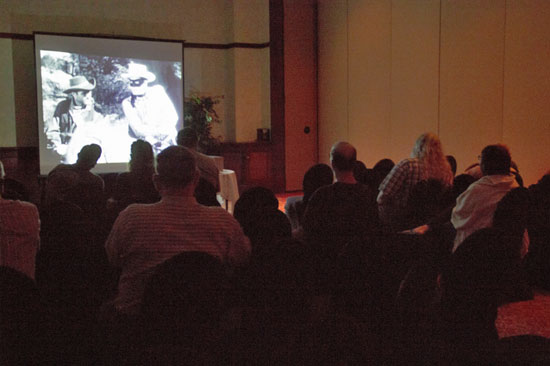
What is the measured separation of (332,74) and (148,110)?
3.73 m

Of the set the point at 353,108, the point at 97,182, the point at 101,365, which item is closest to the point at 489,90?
the point at 353,108

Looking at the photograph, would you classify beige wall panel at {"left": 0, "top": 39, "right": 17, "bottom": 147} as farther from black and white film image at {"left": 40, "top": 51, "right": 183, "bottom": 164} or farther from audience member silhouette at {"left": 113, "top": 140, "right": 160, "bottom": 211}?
audience member silhouette at {"left": 113, "top": 140, "right": 160, "bottom": 211}

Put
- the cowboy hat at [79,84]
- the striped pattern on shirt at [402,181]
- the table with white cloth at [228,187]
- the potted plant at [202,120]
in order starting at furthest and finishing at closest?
the potted plant at [202,120]
the cowboy hat at [79,84]
the table with white cloth at [228,187]
the striped pattern on shirt at [402,181]

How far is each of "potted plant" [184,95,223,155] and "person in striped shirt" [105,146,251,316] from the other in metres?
7.97

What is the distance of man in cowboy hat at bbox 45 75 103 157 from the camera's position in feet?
31.2

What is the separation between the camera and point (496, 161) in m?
3.87

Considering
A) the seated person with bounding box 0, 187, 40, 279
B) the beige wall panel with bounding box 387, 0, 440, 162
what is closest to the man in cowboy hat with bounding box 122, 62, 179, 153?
the beige wall panel with bounding box 387, 0, 440, 162

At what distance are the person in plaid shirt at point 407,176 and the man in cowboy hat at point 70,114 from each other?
6.70 metres

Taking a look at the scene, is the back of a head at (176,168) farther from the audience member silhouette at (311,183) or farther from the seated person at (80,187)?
the audience member silhouette at (311,183)

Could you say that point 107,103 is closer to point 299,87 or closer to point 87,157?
point 299,87

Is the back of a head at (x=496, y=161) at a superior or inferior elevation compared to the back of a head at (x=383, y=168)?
superior

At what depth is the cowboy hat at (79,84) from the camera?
9.55 metres

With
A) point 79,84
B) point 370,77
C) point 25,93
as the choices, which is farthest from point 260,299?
point 25,93

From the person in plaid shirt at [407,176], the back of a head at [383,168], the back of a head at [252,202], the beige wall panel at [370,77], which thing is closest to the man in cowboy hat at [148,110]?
the beige wall panel at [370,77]
